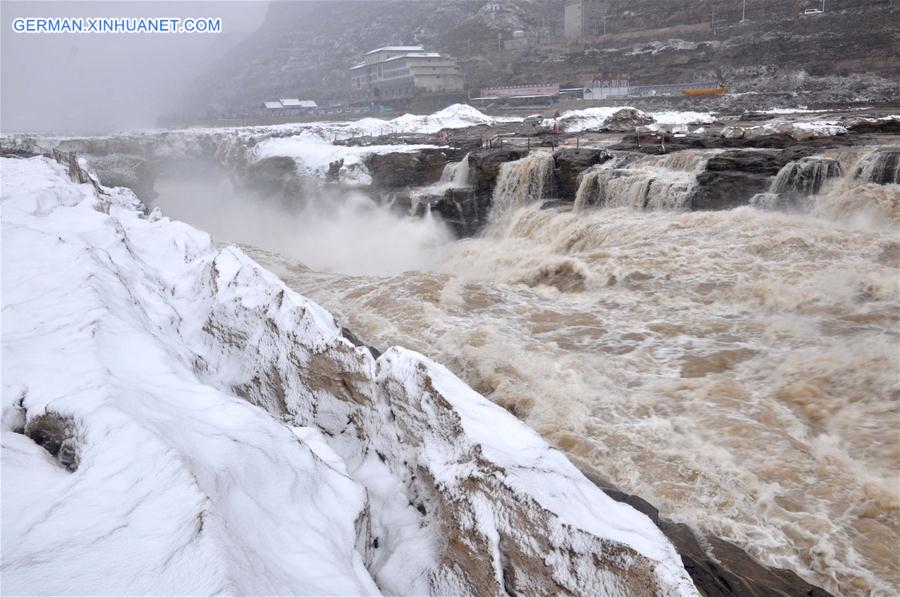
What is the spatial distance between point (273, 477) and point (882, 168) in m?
13.6

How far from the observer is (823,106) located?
30031mm

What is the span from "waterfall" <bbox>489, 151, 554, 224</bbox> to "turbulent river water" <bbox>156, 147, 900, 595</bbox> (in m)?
3.39

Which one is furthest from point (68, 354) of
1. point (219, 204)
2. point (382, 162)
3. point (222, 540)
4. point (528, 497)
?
point (219, 204)

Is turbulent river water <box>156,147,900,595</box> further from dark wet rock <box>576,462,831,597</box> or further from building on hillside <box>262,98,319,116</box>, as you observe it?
building on hillside <box>262,98,319,116</box>

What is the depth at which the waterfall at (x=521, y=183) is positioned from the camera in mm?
16797

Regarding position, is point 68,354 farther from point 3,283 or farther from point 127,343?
point 3,283

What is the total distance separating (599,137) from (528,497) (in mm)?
22507

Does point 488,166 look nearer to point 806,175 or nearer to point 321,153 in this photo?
point 321,153

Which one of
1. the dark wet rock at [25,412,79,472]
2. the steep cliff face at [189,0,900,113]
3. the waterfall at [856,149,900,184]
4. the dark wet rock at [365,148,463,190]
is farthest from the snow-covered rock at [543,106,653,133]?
the dark wet rock at [25,412,79,472]

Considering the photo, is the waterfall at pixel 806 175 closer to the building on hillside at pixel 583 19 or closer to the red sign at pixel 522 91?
the red sign at pixel 522 91

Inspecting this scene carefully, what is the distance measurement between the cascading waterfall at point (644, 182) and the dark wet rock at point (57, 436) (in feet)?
42.7

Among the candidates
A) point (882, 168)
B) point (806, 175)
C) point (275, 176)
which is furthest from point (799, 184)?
point (275, 176)

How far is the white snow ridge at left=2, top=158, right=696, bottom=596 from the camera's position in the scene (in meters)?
2.18

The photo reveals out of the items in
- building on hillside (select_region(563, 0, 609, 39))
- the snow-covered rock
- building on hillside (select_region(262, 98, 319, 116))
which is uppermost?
building on hillside (select_region(563, 0, 609, 39))
